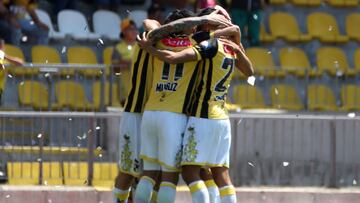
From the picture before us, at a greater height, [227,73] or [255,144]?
[227,73]

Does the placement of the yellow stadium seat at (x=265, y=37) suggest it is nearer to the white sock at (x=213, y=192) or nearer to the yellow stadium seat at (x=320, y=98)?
the yellow stadium seat at (x=320, y=98)

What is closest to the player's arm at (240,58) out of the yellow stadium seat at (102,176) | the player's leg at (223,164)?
the player's leg at (223,164)

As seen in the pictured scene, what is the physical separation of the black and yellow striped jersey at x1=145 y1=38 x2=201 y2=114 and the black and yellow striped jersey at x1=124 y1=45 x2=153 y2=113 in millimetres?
162

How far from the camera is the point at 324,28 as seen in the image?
20500mm

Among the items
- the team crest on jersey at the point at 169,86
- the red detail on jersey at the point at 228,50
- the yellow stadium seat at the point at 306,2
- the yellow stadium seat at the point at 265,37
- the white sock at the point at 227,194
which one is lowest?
the white sock at the point at 227,194

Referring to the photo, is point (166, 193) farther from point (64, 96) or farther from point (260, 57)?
point (260, 57)

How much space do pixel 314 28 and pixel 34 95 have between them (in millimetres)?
6212

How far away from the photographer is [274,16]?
20250mm

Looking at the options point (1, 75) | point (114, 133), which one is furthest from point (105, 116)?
point (1, 75)

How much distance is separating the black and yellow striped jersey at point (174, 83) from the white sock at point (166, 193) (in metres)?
0.68

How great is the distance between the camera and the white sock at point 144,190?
1148 cm

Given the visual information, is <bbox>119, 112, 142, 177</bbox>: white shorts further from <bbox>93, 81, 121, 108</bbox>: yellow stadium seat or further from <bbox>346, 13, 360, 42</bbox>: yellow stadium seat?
<bbox>346, 13, 360, 42</bbox>: yellow stadium seat

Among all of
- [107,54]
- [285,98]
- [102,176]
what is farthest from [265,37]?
[102,176]

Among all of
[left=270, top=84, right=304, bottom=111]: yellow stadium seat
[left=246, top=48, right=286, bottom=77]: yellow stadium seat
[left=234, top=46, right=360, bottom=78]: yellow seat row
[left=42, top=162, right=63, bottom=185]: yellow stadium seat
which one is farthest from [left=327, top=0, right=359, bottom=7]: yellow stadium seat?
[left=42, top=162, right=63, bottom=185]: yellow stadium seat
